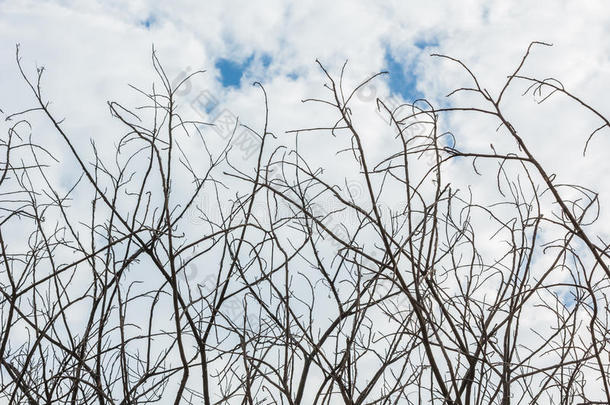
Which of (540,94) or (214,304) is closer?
(540,94)

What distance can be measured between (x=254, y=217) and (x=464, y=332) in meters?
0.64

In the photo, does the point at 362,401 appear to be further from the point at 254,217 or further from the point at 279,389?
the point at 254,217

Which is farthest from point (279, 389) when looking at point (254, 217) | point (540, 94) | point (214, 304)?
point (540, 94)

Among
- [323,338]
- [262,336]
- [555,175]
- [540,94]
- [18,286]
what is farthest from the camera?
[18,286]

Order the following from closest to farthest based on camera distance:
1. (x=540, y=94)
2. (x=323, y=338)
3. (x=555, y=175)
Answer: (x=555, y=175) → (x=540, y=94) → (x=323, y=338)

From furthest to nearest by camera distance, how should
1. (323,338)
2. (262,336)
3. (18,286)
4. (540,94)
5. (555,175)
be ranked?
(18,286) < (262,336) < (323,338) < (540,94) < (555,175)

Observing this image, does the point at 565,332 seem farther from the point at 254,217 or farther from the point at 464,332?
the point at 254,217

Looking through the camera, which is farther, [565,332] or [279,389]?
[565,332]

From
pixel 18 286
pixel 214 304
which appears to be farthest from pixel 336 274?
pixel 18 286

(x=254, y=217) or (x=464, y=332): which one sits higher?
(x=254, y=217)

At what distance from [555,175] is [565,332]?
2.05 ft

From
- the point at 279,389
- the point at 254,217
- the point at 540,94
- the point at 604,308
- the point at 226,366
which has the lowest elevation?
the point at 279,389

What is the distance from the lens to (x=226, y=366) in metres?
1.75

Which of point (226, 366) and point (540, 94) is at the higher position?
point (540, 94)
